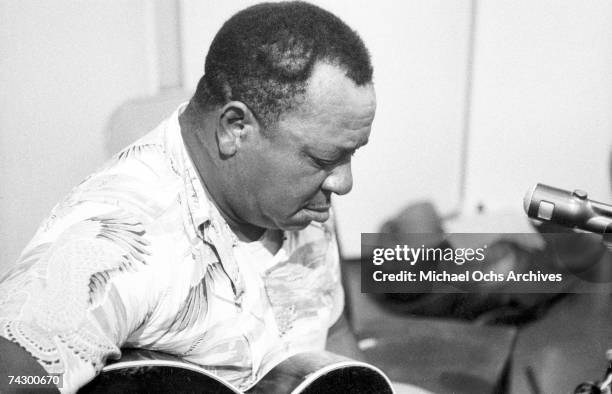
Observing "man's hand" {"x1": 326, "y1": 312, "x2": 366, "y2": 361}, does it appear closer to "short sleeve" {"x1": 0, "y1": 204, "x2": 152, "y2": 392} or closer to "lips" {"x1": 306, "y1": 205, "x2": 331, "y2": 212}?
"lips" {"x1": 306, "y1": 205, "x2": 331, "y2": 212}

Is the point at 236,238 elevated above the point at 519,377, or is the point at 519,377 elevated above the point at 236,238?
the point at 236,238

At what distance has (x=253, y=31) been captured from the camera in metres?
0.84

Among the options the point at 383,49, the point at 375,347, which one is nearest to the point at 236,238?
the point at 375,347

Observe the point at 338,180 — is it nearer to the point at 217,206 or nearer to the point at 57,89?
Answer: the point at 217,206

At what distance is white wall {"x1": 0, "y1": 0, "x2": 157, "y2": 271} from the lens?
4.22 feet

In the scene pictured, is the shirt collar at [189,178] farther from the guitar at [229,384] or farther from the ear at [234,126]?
the guitar at [229,384]

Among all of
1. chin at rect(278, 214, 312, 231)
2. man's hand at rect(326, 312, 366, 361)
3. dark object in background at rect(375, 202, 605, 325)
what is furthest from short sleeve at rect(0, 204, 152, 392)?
dark object in background at rect(375, 202, 605, 325)

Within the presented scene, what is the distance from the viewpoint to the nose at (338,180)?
89 centimetres

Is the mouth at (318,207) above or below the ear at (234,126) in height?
below

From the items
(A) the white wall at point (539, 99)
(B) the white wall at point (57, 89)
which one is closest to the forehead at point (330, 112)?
(B) the white wall at point (57, 89)

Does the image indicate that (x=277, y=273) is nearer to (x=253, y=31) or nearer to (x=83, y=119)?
(x=253, y=31)

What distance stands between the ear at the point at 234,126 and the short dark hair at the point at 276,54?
0.01 metres

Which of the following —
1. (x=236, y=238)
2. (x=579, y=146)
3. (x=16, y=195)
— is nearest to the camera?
(x=236, y=238)

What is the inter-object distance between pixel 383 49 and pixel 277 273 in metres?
0.83
